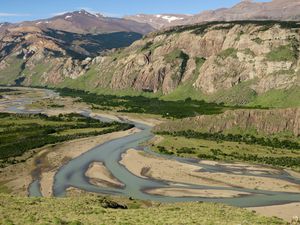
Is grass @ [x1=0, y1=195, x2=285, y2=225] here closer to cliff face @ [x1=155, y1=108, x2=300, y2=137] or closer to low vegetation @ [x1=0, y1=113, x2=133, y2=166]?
low vegetation @ [x1=0, y1=113, x2=133, y2=166]

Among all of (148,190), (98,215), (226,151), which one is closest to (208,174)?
(148,190)

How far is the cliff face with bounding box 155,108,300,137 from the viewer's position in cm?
15838

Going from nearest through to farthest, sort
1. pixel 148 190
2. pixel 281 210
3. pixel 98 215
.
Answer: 1. pixel 98 215
2. pixel 281 210
3. pixel 148 190

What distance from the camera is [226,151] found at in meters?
139

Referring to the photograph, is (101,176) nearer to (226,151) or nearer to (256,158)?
(226,151)

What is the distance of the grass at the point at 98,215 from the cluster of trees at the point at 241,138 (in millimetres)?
Result: 87835

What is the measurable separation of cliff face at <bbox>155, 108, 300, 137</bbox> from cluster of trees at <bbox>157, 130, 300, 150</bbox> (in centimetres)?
379

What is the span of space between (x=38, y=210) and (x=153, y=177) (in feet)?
184

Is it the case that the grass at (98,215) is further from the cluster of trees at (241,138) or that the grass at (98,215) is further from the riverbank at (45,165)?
the cluster of trees at (241,138)

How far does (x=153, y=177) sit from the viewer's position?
10788 centimetres

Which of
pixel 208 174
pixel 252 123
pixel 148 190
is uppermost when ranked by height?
pixel 252 123

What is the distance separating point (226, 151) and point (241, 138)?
22897mm

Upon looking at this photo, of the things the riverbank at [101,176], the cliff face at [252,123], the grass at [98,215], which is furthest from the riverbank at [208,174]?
the cliff face at [252,123]

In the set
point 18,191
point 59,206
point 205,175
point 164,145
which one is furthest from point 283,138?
point 59,206
